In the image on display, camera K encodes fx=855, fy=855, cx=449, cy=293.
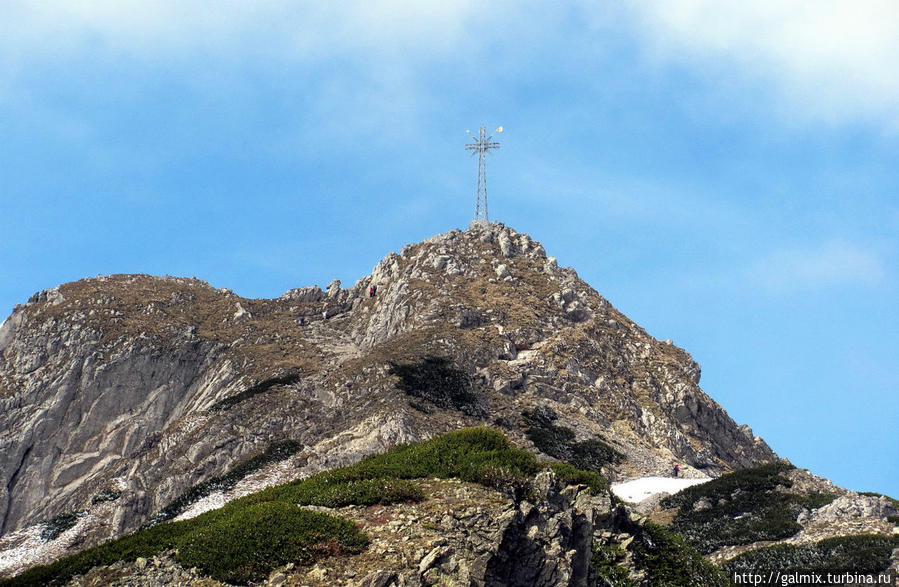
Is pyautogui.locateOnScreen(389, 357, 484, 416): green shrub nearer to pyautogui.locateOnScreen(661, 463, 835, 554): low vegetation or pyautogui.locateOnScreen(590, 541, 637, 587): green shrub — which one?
pyautogui.locateOnScreen(661, 463, 835, 554): low vegetation

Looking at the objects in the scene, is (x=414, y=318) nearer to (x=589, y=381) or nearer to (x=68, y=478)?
(x=589, y=381)

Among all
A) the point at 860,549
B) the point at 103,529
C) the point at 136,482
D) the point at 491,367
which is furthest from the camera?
the point at 491,367

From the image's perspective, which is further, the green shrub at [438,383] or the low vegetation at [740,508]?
the green shrub at [438,383]

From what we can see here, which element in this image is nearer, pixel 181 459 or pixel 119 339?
pixel 181 459

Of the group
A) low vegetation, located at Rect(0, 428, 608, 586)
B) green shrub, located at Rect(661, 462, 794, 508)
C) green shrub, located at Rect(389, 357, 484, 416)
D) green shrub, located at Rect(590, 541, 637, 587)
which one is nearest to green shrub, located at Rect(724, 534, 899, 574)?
green shrub, located at Rect(590, 541, 637, 587)

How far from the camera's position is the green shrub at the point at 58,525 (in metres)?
66.8

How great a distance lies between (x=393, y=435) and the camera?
65625 mm

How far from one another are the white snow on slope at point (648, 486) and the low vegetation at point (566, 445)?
8.71 feet

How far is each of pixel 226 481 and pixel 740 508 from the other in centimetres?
3675

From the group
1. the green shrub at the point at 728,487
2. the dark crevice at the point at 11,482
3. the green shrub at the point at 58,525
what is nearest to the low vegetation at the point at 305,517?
the green shrub at the point at 728,487

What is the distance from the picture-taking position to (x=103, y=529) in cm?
6444

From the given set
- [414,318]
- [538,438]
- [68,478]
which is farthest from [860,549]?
[68,478]

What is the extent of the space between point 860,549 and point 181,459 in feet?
168

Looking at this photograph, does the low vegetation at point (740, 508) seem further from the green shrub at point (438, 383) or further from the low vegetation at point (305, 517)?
the green shrub at point (438, 383)
